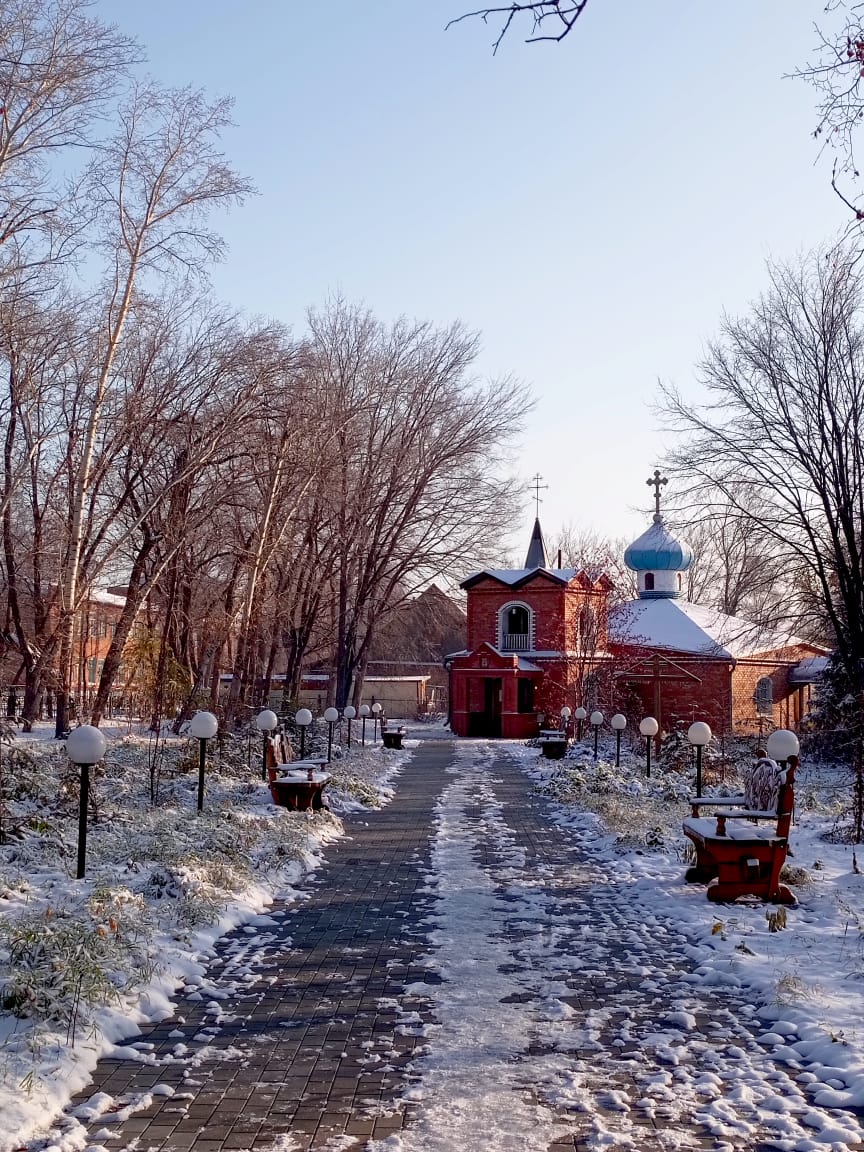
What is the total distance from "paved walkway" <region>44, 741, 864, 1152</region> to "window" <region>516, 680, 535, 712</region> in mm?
26338

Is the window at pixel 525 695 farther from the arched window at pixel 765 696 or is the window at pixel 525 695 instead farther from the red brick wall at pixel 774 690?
the arched window at pixel 765 696

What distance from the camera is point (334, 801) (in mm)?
14781

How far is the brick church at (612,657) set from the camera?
32.8m

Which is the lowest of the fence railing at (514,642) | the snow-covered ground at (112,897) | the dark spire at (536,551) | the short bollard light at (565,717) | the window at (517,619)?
the snow-covered ground at (112,897)

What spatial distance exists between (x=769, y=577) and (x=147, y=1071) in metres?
19.5

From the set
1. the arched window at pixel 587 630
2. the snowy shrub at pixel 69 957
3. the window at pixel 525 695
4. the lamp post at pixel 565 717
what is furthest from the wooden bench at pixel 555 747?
the snowy shrub at pixel 69 957

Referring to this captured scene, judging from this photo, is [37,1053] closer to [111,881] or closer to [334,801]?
[111,881]

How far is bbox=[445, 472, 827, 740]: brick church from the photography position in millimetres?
32844

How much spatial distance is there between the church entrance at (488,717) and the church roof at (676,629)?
500 cm

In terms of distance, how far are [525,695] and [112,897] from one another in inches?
1152

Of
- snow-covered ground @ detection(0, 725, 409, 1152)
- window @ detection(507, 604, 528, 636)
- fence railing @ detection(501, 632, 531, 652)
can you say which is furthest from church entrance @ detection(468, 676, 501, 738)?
snow-covered ground @ detection(0, 725, 409, 1152)

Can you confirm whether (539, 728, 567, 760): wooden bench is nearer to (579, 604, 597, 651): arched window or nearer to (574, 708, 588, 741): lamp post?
(574, 708, 588, 741): lamp post

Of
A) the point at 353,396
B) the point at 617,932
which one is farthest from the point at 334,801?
the point at 353,396

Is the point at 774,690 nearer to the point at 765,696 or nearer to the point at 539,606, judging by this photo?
the point at 765,696
